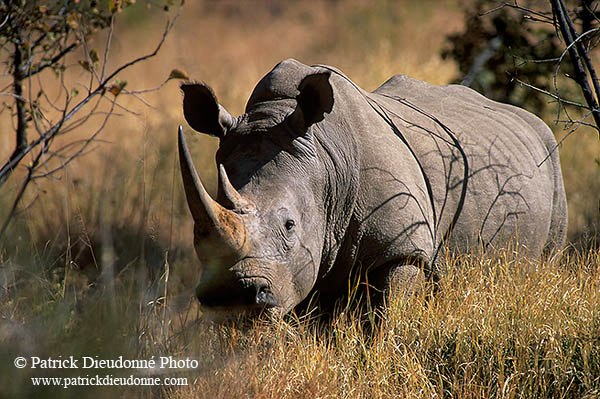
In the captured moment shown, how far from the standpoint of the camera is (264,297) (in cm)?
372

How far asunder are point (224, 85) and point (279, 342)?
25.8ft

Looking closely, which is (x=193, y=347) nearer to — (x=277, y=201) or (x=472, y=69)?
(x=277, y=201)

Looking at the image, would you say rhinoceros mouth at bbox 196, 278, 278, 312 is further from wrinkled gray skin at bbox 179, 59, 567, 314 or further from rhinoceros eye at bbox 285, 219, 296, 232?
rhinoceros eye at bbox 285, 219, 296, 232

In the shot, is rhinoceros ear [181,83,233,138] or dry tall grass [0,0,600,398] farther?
rhinoceros ear [181,83,233,138]

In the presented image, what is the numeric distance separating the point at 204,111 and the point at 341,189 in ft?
2.69

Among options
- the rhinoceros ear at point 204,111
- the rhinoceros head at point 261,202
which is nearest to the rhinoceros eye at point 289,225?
the rhinoceros head at point 261,202

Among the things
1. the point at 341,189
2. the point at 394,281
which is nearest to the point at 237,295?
the point at 341,189

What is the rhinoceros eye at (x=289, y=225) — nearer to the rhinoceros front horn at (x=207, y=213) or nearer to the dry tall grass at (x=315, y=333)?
the rhinoceros front horn at (x=207, y=213)

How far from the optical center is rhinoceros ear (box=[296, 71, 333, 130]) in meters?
4.15

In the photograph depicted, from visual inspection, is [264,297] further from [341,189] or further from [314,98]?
[314,98]

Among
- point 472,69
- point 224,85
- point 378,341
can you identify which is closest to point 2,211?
point 378,341

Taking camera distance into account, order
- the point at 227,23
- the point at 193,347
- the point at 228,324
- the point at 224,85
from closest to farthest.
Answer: the point at 193,347 < the point at 228,324 < the point at 224,85 < the point at 227,23

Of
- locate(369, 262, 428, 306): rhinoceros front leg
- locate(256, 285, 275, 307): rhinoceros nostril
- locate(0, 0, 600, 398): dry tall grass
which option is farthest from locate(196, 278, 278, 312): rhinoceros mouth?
locate(369, 262, 428, 306): rhinoceros front leg

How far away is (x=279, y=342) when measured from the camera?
12.5ft
